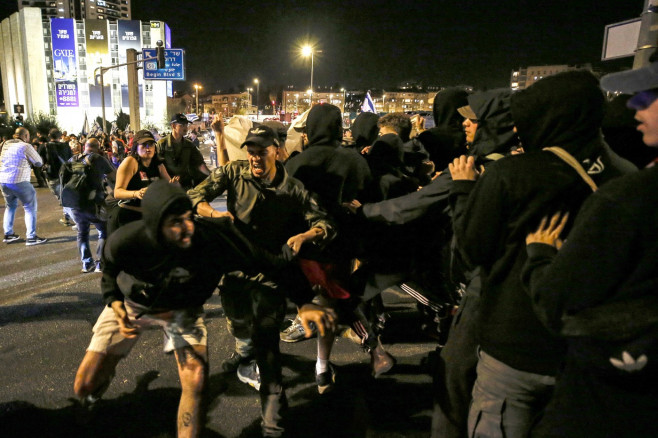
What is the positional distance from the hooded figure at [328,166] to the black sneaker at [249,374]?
157 centimetres

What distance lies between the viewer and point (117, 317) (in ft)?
8.70

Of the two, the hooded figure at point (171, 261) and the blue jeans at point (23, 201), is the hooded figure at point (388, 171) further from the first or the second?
the blue jeans at point (23, 201)

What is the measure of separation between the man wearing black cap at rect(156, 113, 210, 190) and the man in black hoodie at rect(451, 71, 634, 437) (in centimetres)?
494

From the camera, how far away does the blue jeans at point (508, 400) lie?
5.80 feet

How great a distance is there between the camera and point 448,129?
A: 4.30 meters

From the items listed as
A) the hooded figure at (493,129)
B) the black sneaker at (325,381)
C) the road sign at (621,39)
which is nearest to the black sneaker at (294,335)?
the black sneaker at (325,381)

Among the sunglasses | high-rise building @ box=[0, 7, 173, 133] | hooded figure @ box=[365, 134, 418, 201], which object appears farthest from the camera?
high-rise building @ box=[0, 7, 173, 133]

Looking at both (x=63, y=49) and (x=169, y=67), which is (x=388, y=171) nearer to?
(x=169, y=67)

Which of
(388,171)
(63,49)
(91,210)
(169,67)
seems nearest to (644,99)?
(388,171)

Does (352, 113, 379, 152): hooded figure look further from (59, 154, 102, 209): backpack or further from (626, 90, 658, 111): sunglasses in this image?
(59, 154, 102, 209): backpack

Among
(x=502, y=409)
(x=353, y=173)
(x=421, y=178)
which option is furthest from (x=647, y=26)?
(x=502, y=409)

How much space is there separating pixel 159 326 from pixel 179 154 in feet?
12.4

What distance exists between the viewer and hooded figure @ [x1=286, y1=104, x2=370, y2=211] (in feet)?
12.5

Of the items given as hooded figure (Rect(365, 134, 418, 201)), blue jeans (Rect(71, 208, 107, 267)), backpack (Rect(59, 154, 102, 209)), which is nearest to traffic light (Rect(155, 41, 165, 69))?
backpack (Rect(59, 154, 102, 209))
